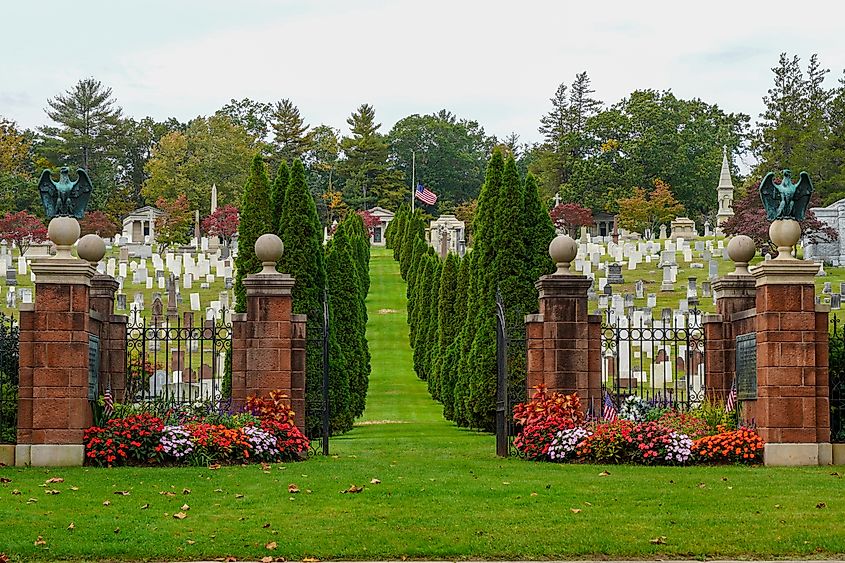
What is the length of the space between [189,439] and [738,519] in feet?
24.7

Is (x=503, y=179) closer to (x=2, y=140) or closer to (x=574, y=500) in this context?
(x=574, y=500)

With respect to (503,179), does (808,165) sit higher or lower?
higher

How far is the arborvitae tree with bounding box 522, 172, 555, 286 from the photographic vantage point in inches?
850

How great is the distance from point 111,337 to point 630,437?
813 cm

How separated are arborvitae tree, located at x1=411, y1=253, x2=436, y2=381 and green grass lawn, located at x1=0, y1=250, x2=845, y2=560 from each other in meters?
20.8

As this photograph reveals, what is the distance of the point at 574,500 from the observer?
36.4 ft

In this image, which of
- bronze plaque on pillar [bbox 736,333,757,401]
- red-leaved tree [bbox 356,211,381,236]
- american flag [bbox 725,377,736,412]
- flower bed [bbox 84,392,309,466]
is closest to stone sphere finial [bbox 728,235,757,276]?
bronze plaque on pillar [bbox 736,333,757,401]

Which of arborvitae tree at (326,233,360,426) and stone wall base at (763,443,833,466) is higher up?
arborvitae tree at (326,233,360,426)

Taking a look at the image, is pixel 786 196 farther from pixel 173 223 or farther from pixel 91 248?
pixel 173 223

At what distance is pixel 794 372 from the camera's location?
1502 centimetres

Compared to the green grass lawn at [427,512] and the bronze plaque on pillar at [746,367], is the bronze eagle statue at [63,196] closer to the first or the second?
the green grass lawn at [427,512]

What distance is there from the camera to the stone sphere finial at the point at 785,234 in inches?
602

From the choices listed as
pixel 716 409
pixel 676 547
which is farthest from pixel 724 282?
pixel 676 547

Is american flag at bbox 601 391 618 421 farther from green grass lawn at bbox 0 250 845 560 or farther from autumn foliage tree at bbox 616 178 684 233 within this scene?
autumn foliage tree at bbox 616 178 684 233
